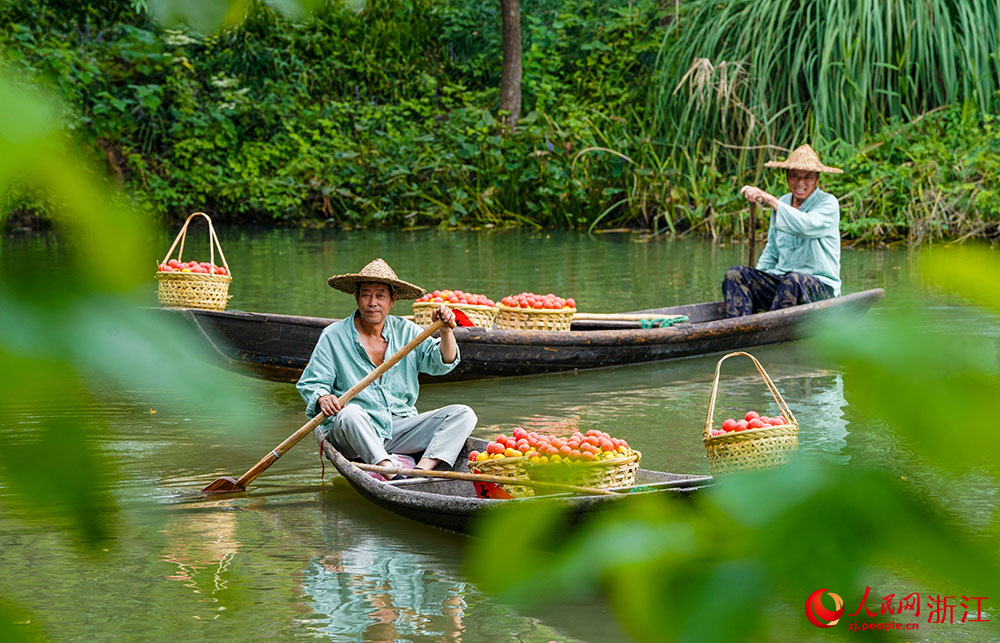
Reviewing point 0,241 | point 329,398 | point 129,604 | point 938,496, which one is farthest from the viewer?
point 329,398

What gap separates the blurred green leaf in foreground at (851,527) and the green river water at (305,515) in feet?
0.07

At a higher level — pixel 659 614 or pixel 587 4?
pixel 587 4

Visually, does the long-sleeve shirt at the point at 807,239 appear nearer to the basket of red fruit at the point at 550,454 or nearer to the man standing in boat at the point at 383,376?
the man standing in boat at the point at 383,376

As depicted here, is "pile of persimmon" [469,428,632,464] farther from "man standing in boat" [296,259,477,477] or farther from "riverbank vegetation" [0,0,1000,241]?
"riverbank vegetation" [0,0,1000,241]

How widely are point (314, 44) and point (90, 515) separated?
→ 17776 mm

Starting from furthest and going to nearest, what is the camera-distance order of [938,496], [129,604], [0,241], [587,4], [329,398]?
[587,4], [329,398], [129,604], [0,241], [938,496]

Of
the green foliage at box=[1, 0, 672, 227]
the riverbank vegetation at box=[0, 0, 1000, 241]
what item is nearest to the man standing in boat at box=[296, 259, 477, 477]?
the riverbank vegetation at box=[0, 0, 1000, 241]

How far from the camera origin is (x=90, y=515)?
21.1 inches

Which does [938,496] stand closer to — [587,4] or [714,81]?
[714,81]

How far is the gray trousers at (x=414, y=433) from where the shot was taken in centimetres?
459

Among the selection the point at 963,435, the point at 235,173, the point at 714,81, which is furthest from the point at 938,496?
the point at 235,173

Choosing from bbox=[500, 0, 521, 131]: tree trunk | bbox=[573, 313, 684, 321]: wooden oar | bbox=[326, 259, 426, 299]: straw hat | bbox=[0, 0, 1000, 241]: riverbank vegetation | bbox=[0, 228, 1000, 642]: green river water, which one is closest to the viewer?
bbox=[0, 228, 1000, 642]: green river water

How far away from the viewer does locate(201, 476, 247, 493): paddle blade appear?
15.5ft

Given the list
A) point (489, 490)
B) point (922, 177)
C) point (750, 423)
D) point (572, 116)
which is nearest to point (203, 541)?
point (489, 490)
